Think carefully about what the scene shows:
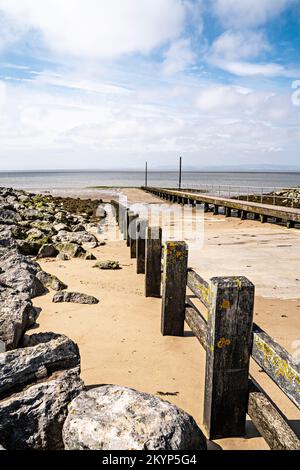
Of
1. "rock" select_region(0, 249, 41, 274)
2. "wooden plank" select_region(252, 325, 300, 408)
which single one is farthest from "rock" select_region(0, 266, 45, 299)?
"wooden plank" select_region(252, 325, 300, 408)

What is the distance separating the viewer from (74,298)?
627 centimetres

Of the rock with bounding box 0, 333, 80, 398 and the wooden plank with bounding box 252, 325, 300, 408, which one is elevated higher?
the wooden plank with bounding box 252, 325, 300, 408

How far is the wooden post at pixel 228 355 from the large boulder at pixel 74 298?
344 centimetres

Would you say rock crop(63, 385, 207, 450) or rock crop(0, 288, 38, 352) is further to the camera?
rock crop(0, 288, 38, 352)

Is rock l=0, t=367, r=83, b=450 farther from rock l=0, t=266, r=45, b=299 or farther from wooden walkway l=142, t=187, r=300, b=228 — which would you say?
wooden walkway l=142, t=187, r=300, b=228

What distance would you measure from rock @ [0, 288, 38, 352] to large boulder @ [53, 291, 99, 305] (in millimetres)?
1085

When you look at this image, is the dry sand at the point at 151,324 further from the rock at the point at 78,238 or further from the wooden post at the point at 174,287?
the rock at the point at 78,238

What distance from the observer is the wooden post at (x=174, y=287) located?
4656 millimetres

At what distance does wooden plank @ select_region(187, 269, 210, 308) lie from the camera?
3.72 metres

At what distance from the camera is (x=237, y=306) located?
2.83 metres

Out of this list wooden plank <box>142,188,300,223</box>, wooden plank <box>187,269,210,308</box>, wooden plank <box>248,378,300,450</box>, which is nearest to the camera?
wooden plank <box>248,378,300,450</box>

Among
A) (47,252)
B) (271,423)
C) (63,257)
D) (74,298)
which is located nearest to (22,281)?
(74,298)
